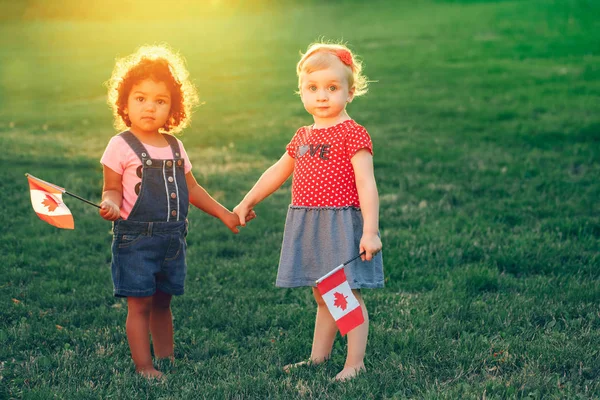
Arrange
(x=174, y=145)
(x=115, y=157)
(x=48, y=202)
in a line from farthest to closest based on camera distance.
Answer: (x=174, y=145), (x=115, y=157), (x=48, y=202)

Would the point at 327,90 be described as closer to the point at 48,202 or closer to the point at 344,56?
the point at 344,56

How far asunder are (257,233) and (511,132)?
6.49 meters

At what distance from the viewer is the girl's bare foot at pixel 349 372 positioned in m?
4.16

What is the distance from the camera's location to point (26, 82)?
74.2 feet

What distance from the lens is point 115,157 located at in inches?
164

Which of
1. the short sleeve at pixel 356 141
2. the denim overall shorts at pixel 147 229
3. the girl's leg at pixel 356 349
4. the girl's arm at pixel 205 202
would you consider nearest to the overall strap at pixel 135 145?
the denim overall shorts at pixel 147 229

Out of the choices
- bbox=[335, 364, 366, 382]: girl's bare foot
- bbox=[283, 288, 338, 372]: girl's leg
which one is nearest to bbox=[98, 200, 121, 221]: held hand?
bbox=[283, 288, 338, 372]: girl's leg

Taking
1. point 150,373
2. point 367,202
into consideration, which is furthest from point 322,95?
point 150,373

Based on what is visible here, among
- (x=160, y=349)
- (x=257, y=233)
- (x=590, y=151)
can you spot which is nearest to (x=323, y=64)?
(x=160, y=349)

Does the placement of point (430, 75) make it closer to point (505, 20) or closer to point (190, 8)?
point (505, 20)

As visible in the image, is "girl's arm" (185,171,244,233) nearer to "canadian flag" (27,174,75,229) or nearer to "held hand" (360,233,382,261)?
"canadian flag" (27,174,75,229)

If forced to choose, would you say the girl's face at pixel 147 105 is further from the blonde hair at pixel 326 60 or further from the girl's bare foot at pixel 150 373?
the girl's bare foot at pixel 150 373

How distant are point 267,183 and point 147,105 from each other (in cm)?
85

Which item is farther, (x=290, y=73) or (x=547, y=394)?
(x=290, y=73)
